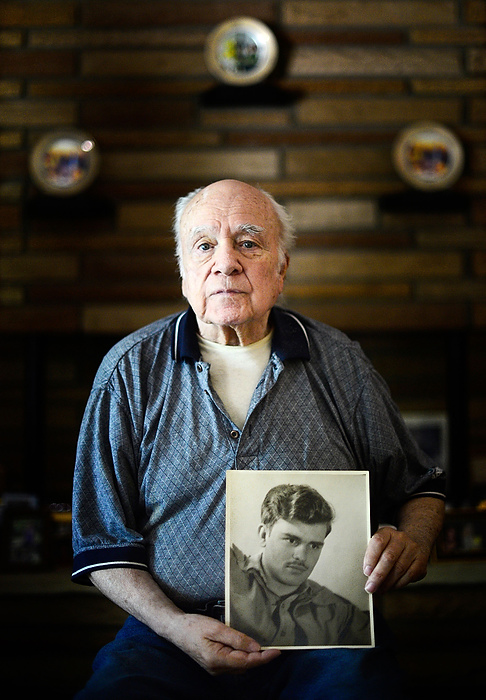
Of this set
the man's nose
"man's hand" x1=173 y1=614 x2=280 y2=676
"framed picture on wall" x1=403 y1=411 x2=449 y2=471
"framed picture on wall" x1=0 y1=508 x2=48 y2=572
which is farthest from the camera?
"framed picture on wall" x1=403 y1=411 x2=449 y2=471

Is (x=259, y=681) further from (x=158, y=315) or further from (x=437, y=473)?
(x=158, y=315)

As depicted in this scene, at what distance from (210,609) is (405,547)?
37cm

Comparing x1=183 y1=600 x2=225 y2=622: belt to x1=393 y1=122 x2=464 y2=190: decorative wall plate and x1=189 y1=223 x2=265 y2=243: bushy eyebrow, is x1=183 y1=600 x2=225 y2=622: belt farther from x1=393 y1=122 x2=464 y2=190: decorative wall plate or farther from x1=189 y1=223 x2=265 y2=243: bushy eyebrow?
x1=393 y1=122 x2=464 y2=190: decorative wall plate

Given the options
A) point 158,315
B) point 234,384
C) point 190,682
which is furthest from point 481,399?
point 190,682

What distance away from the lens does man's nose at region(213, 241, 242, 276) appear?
130 centimetres

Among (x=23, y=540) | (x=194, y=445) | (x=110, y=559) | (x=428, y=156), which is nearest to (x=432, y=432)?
(x=428, y=156)

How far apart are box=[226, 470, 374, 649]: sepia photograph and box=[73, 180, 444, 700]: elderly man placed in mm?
40

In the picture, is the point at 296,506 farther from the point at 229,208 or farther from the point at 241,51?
the point at 241,51

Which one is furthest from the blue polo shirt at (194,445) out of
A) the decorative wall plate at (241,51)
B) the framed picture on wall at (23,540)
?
the decorative wall plate at (241,51)

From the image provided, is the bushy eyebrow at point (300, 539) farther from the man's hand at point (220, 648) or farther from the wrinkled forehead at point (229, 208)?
the wrinkled forehead at point (229, 208)

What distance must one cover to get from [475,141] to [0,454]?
253 centimetres

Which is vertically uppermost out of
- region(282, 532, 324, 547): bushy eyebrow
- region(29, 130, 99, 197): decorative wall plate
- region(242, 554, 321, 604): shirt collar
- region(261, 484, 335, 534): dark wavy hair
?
region(29, 130, 99, 197): decorative wall plate

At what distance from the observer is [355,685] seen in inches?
44.6

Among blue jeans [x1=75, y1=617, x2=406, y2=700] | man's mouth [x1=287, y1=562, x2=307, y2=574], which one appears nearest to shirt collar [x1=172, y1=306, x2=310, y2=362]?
man's mouth [x1=287, y1=562, x2=307, y2=574]
